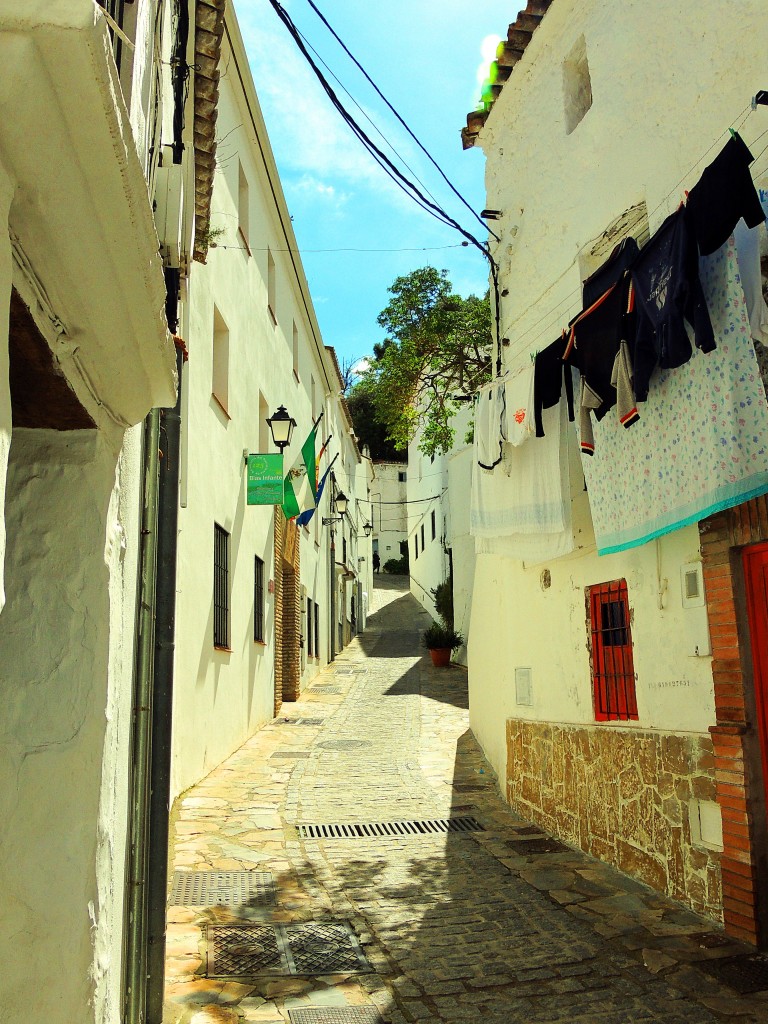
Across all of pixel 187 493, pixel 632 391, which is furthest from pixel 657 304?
pixel 187 493

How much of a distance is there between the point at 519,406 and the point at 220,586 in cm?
473

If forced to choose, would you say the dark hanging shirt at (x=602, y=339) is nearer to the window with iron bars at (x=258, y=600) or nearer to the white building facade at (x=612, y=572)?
the white building facade at (x=612, y=572)

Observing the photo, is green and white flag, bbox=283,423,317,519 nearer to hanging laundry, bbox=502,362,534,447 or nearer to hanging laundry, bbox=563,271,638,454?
hanging laundry, bbox=502,362,534,447

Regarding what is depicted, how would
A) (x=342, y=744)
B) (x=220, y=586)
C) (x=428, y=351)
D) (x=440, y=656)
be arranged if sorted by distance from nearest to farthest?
1. (x=220, y=586)
2. (x=342, y=744)
3. (x=428, y=351)
4. (x=440, y=656)

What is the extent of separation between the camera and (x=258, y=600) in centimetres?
1309

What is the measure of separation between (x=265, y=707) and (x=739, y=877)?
9.13m

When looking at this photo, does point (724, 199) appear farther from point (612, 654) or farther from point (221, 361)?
point (221, 361)

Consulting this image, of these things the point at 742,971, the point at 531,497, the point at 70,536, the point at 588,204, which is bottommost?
the point at 742,971

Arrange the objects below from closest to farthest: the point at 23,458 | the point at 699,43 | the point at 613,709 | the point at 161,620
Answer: the point at 23,458 → the point at 161,620 → the point at 699,43 → the point at 613,709

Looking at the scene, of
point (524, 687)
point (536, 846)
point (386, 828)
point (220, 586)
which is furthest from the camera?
point (220, 586)

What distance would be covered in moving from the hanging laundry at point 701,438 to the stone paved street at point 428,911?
2.52 m

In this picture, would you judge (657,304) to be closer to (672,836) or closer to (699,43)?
(699,43)

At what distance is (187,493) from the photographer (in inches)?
334

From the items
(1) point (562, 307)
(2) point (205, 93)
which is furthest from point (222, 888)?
(2) point (205, 93)
